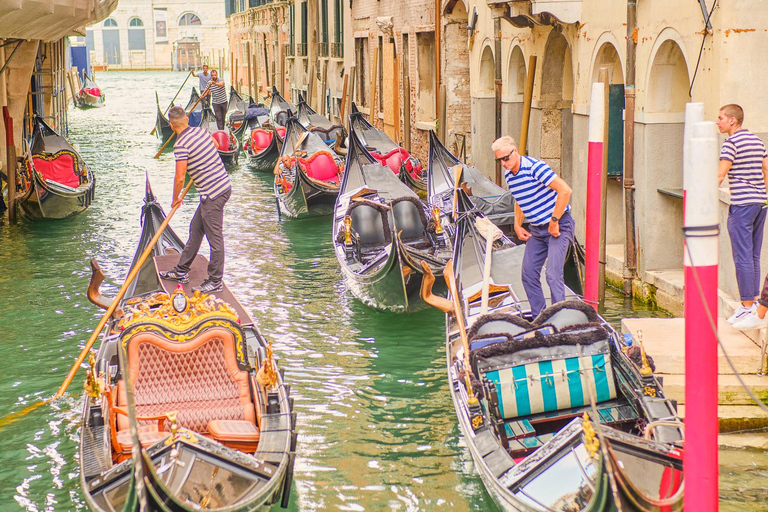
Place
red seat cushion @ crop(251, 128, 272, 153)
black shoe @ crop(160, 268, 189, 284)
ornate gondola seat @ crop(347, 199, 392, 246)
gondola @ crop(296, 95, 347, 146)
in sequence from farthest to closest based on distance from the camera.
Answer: red seat cushion @ crop(251, 128, 272, 153), gondola @ crop(296, 95, 347, 146), ornate gondola seat @ crop(347, 199, 392, 246), black shoe @ crop(160, 268, 189, 284)

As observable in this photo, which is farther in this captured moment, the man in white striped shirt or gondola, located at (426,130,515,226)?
gondola, located at (426,130,515,226)

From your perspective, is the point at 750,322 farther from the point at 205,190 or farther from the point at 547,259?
the point at 205,190

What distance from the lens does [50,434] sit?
3.48 metres

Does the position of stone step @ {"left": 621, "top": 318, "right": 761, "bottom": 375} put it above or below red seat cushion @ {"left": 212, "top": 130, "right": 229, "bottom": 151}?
below

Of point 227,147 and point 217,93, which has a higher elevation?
point 217,93

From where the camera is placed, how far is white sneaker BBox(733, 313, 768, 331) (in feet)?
11.0

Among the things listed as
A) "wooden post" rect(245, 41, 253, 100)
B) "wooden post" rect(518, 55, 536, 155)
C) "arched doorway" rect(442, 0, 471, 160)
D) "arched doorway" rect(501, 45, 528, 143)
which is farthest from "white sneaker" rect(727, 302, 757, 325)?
"wooden post" rect(245, 41, 253, 100)

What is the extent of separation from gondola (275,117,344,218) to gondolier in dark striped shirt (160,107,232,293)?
3.04m

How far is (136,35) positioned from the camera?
3750 centimetres

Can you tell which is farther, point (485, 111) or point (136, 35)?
point (136, 35)

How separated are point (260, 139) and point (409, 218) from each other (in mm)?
5698

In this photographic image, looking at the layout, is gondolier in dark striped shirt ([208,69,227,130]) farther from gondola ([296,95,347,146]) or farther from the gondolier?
gondola ([296,95,347,146])

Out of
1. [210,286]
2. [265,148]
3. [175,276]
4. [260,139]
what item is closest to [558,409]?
[210,286]

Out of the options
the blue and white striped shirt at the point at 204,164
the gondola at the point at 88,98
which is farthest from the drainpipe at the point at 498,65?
the gondola at the point at 88,98
